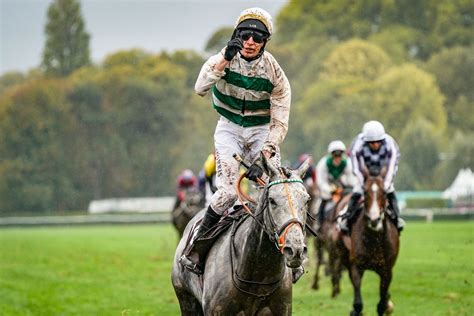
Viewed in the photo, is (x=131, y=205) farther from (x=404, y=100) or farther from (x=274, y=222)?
(x=274, y=222)

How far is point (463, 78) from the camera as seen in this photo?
255 ft

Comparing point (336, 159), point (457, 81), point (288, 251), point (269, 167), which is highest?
point (457, 81)

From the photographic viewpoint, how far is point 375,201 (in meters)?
13.1

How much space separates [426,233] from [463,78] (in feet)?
154

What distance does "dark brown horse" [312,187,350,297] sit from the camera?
48.1ft

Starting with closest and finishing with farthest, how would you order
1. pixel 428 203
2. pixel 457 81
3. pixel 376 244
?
pixel 376 244 → pixel 428 203 → pixel 457 81

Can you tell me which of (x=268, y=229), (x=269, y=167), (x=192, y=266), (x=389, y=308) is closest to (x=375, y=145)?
(x=389, y=308)

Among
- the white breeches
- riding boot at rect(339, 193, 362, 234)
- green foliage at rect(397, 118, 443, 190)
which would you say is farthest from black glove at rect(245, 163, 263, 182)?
green foliage at rect(397, 118, 443, 190)

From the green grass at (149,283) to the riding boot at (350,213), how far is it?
3.84 feet

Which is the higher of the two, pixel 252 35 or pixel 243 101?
pixel 252 35

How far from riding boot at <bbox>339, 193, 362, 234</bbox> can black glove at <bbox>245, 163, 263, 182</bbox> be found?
6.35 metres

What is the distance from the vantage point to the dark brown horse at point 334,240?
1467 centimetres

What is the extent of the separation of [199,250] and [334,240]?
6.73 m

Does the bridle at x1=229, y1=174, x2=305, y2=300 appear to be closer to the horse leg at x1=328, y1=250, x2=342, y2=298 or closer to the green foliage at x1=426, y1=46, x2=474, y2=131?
the horse leg at x1=328, y1=250, x2=342, y2=298
